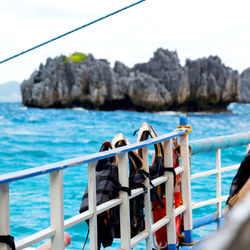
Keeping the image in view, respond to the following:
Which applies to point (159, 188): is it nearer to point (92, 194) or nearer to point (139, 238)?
point (139, 238)

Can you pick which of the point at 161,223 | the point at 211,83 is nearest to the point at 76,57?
the point at 211,83

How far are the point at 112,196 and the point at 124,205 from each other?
0.31 ft

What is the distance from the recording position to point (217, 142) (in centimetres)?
341

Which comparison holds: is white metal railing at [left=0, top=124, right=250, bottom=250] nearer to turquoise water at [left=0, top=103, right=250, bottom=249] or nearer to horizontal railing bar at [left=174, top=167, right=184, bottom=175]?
horizontal railing bar at [left=174, top=167, right=184, bottom=175]

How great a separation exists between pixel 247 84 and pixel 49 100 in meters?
72.2

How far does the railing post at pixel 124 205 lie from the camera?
227 centimetres

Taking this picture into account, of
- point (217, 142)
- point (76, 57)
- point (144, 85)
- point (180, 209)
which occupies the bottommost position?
point (180, 209)

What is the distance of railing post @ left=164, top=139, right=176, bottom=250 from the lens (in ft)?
9.67

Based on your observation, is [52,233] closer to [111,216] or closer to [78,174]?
[111,216]

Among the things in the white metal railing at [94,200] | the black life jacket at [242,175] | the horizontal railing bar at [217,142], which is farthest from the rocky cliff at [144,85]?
the black life jacket at [242,175]

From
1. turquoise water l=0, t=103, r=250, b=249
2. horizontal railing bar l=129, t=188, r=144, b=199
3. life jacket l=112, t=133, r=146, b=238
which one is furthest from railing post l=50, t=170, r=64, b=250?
turquoise water l=0, t=103, r=250, b=249

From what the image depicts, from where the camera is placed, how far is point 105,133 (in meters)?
40.8

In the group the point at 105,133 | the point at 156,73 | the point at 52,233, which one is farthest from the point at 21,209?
the point at 156,73

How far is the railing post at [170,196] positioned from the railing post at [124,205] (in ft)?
2.29
